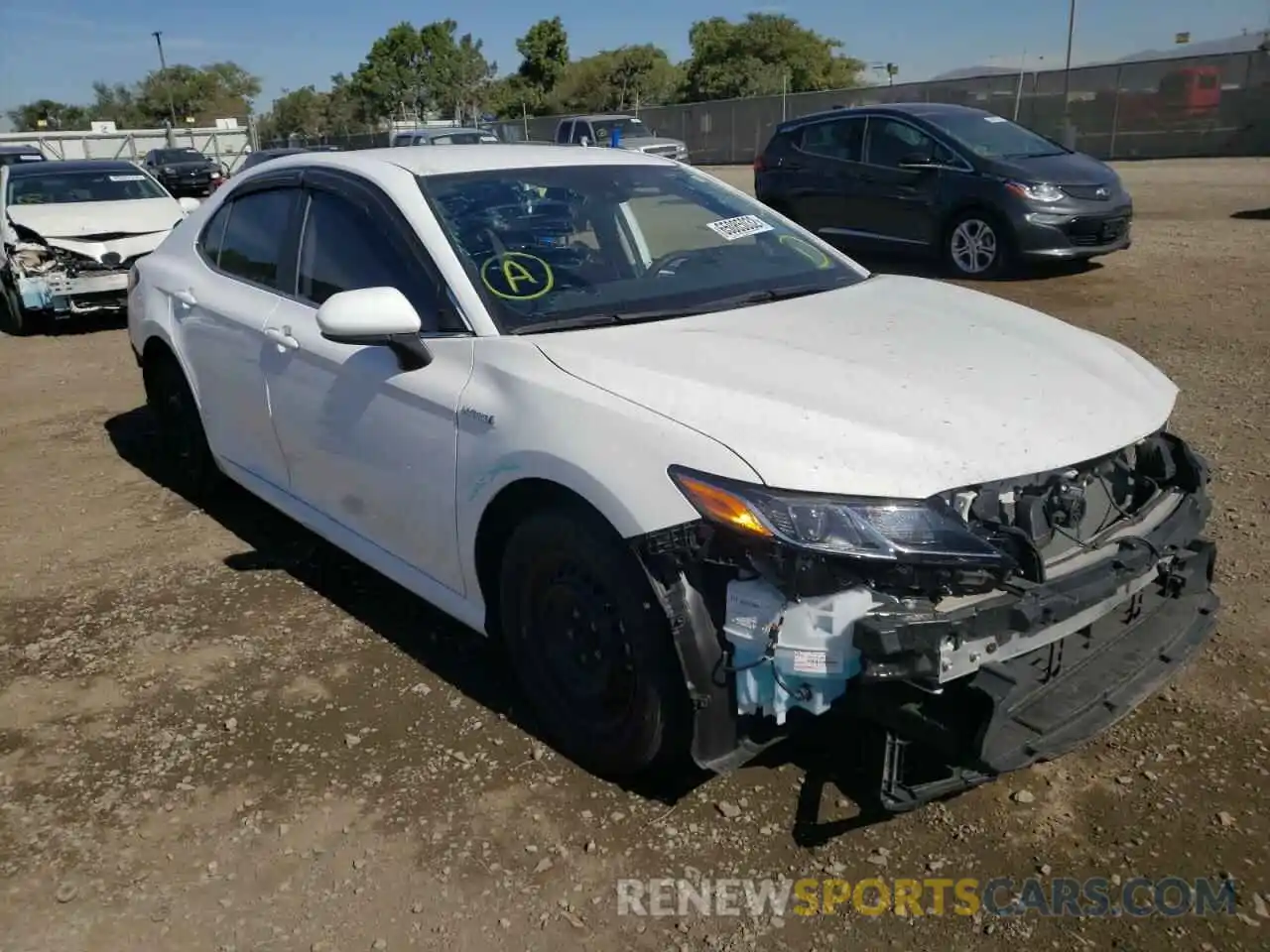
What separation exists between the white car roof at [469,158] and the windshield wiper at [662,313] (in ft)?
2.85

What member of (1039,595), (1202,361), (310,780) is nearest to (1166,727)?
(1039,595)

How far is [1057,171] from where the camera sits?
10.3m

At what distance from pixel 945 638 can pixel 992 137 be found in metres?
9.93

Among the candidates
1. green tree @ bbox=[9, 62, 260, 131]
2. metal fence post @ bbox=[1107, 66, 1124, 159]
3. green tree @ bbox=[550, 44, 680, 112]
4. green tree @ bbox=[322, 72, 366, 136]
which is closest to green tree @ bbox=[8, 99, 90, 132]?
Answer: green tree @ bbox=[9, 62, 260, 131]

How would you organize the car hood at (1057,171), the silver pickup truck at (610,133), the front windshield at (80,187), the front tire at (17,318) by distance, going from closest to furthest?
the car hood at (1057,171) < the front tire at (17,318) < the front windshield at (80,187) < the silver pickup truck at (610,133)

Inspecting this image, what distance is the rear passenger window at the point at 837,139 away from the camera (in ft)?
37.8

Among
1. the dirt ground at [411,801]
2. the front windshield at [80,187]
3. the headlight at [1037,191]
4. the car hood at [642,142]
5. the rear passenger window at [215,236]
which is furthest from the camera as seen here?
the car hood at [642,142]

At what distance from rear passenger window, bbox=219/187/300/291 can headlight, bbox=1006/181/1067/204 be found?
7748 mm

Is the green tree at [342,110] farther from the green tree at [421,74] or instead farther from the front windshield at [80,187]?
the front windshield at [80,187]


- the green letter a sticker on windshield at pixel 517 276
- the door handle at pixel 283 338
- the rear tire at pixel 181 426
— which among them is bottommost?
the rear tire at pixel 181 426

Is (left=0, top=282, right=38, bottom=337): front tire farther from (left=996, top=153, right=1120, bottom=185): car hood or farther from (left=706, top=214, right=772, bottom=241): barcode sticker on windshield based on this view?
(left=996, top=153, right=1120, bottom=185): car hood

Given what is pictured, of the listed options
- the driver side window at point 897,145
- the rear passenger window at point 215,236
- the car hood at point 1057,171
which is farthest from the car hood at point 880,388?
the driver side window at point 897,145

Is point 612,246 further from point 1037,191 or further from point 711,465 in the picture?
point 1037,191

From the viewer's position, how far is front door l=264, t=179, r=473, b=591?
3.21 m
